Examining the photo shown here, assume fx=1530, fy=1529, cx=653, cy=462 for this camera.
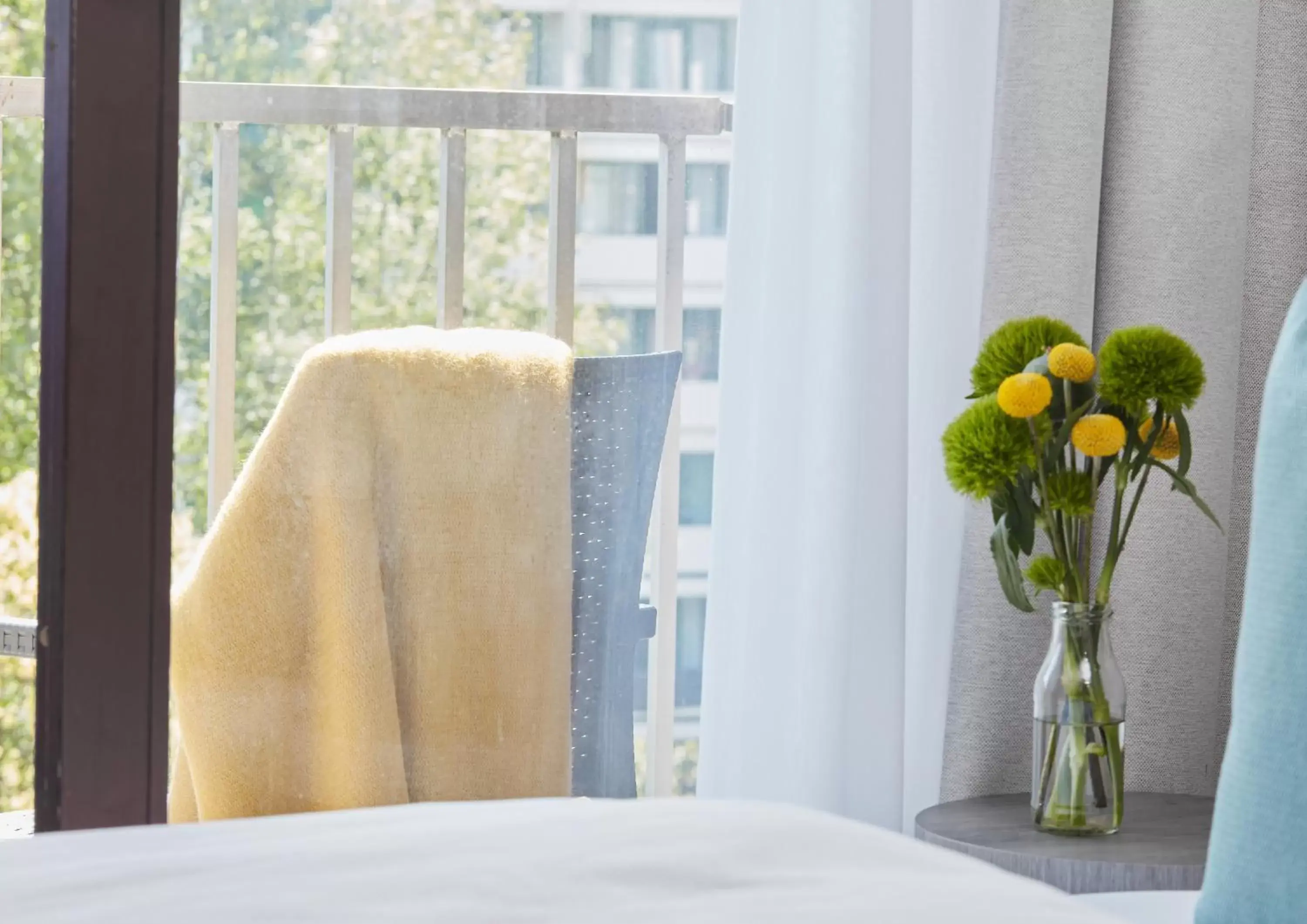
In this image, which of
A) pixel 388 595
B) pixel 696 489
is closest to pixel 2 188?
pixel 388 595

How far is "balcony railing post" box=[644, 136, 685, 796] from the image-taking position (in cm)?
180

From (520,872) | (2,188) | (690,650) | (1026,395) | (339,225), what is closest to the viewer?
(520,872)

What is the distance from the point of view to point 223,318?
169 cm

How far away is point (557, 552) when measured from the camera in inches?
67.6

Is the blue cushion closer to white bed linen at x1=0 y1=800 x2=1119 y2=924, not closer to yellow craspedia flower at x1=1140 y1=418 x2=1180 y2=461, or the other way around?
white bed linen at x1=0 y1=800 x2=1119 y2=924

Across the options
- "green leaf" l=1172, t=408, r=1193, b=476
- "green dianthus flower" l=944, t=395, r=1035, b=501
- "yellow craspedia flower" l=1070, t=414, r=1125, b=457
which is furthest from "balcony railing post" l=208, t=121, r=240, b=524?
"green leaf" l=1172, t=408, r=1193, b=476

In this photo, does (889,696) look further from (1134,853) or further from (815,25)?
(815,25)

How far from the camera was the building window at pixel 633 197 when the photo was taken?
1778 millimetres

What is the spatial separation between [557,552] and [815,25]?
2.27 ft

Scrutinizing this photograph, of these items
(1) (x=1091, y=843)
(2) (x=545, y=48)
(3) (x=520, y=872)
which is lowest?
(1) (x=1091, y=843)

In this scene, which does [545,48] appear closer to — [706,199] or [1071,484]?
[706,199]

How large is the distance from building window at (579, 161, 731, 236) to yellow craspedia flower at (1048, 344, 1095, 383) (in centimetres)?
48

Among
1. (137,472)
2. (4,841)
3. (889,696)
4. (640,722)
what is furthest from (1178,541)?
(4,841)

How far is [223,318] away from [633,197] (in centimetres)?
49
